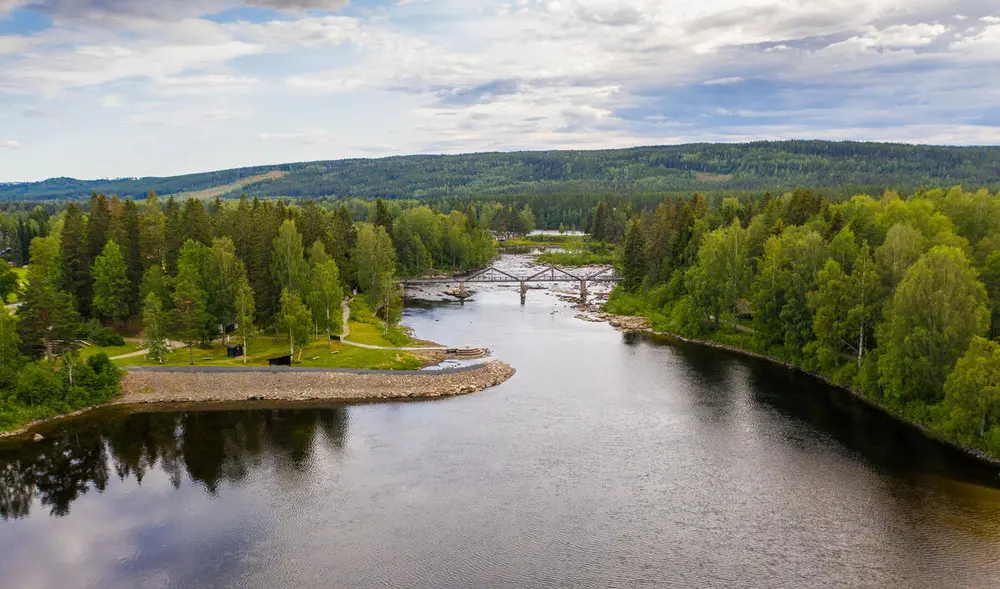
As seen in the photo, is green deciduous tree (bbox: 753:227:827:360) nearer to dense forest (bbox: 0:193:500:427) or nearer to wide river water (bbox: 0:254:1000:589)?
wide river water (bbox: 0:254:1000:589)

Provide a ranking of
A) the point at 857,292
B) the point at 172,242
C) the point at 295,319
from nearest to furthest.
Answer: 1. the point at 857,292
2. the point at 295,319
3. the point at 172,242

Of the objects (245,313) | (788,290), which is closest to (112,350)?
(245,313)

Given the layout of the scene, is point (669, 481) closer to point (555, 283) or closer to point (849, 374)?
point (849, 374)

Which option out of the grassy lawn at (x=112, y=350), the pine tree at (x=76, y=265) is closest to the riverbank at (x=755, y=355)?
the grassy lawn at (x=112, y=350)

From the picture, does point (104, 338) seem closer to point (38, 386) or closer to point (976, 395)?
point (38, 386)

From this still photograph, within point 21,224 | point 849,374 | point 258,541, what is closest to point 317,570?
point 258,541

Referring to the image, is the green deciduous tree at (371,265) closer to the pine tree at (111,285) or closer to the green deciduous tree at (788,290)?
the pine tree at (111,285)
